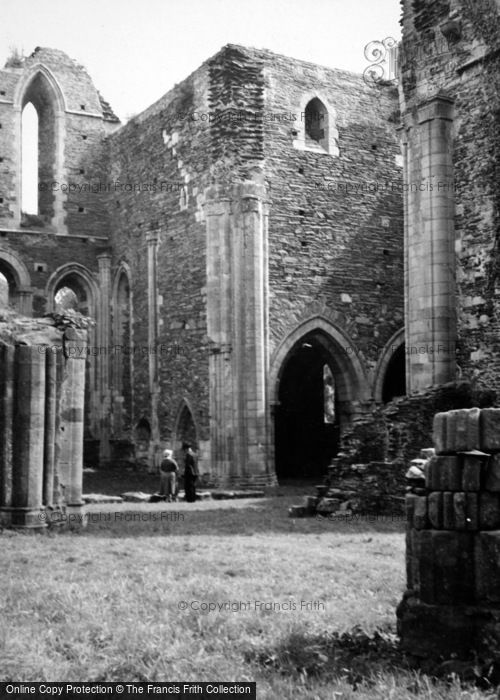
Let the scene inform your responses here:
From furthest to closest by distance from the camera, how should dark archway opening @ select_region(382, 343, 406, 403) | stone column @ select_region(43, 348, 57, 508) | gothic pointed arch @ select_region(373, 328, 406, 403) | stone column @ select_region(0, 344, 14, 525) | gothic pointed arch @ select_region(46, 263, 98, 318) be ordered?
gothic pointed arch @ select_region(46, 263, 98, 318) < dark archway opening @ select_region(382, 343, 406, 403) < gothic pointed arch @ select_region(373, 328, 406, 403) < stone column @ select_region(43, 348, 57, 508) < stone column @ select_region(0, 344, 14, 525)

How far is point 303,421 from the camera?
2778 cm

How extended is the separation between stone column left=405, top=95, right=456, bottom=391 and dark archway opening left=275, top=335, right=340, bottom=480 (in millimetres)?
11639

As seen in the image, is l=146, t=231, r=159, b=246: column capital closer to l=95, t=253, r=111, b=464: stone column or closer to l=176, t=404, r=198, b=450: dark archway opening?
l=95, t=253, r=111, b=464: stone column

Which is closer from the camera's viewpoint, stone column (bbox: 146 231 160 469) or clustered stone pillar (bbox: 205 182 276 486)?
clustered stone pillar (bbox: 205 182 276 486)

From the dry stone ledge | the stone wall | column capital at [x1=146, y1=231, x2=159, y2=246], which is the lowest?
the dry stone ledge

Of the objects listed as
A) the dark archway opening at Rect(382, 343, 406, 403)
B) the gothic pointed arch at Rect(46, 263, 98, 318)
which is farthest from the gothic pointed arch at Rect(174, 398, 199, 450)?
the gothic pointed arch at Rect(46, 263, 98, 318)

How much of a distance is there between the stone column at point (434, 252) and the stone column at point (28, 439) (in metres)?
6.70

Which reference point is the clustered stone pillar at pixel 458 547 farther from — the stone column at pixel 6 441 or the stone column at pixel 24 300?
Result: the stone column at pixel 24 300

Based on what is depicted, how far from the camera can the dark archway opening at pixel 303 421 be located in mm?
27062

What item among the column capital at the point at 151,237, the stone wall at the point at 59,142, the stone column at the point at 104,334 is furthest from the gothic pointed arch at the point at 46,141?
the column capital at the point at 151,237

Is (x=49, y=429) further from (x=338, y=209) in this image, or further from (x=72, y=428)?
(x=338, y=209)

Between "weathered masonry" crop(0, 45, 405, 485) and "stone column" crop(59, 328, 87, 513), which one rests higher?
"weathered masonry" crop(0, 45, 405, 485)

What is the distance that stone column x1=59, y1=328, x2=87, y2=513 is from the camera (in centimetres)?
1204

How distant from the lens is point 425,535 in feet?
17.1
